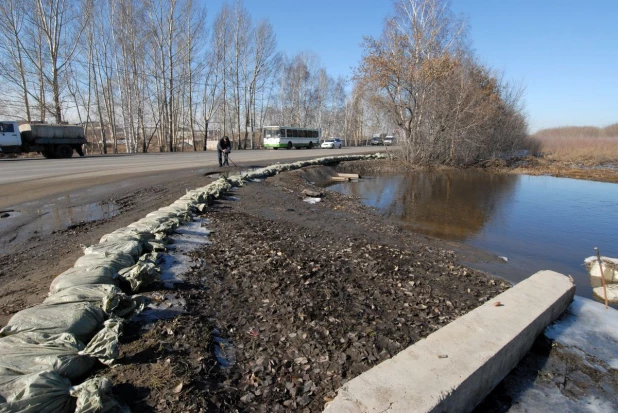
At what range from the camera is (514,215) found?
11.6 metres

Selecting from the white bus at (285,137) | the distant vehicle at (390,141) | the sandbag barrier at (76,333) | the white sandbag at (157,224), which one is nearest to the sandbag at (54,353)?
the sandbag barrier at (76,333)

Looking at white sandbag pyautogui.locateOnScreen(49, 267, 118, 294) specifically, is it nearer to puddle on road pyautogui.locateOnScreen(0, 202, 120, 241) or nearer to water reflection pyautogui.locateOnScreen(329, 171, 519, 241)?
puddle on road pyautogui.locateOnScreen(0, 202, 120, 241)

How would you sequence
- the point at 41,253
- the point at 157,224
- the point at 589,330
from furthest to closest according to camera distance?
the point at 157,224
the point at 41,253
the point at 589,330

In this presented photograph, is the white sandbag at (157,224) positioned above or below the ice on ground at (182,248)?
above

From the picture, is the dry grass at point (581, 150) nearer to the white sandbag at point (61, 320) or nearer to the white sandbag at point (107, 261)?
the white sandbag at point (107, 261)

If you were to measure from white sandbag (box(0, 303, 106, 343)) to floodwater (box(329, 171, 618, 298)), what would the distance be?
19.3ft

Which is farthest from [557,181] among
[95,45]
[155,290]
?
[95,45]

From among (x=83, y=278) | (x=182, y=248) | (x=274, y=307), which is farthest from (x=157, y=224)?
(x=274, y=307)

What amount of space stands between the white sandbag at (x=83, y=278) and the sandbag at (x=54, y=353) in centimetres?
85

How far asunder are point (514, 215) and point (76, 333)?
485 inches

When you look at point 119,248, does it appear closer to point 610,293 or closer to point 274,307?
point 274,307

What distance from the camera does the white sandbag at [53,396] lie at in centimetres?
184

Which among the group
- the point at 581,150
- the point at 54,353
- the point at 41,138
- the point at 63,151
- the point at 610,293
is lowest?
the point at 610,293

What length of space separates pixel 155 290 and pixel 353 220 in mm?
5788
